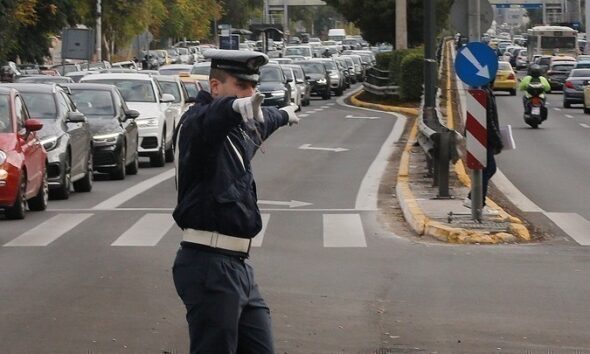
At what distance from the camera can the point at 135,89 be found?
29.3 m

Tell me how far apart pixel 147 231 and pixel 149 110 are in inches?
475

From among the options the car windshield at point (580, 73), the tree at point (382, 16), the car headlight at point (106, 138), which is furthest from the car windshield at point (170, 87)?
the tree at point (382, 16)

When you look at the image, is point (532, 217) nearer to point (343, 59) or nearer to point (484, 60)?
point (484, 60)

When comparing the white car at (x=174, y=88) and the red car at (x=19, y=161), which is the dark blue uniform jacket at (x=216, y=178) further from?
the white car at (x=174, y=88)

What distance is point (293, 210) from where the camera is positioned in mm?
18828

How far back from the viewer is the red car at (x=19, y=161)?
669 inches

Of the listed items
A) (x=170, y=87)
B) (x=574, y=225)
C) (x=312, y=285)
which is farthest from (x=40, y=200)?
(x=170, y=87)

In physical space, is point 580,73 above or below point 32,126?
below

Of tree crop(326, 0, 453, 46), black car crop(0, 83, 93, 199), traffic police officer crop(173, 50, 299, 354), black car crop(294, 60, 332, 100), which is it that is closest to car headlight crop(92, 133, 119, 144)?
black car crop(0, 83, 93, 199)

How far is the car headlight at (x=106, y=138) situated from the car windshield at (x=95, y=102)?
1.05 m

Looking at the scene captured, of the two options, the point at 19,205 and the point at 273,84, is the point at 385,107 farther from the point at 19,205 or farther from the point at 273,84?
the point at 19,205

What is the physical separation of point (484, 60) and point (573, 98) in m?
39.7

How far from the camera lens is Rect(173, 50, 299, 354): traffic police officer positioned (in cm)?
600

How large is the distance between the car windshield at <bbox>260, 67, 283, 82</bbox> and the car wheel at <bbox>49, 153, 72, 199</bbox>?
28955 millimetres
